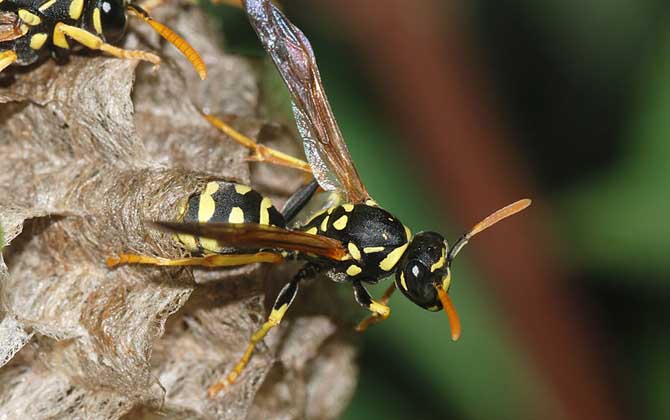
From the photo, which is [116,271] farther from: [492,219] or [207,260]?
[492,219]

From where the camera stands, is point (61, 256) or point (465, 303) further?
point (465, 303)

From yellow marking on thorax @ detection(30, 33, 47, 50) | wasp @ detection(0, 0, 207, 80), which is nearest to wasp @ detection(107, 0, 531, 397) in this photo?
wasp @ detection(0, 0, 207, 80)

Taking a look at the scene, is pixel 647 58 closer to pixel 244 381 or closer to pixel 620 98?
pixel 620 98

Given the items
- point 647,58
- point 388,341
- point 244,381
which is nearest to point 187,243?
point 244,381

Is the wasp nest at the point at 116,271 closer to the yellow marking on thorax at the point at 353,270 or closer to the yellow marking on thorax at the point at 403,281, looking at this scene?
the yellow marking on thorax at the point at 353,270

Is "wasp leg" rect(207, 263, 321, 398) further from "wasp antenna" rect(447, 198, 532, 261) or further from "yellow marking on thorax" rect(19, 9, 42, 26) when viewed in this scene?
"yellow marking on thorax" rect(19, 9, 42, 26)

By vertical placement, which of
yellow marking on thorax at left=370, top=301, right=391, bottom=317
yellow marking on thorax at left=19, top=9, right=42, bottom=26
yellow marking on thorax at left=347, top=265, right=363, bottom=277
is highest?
yellow marking on thorax at left=19, top=9, right=42, bottom=26

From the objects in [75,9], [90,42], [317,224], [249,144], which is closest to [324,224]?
[317,224]
